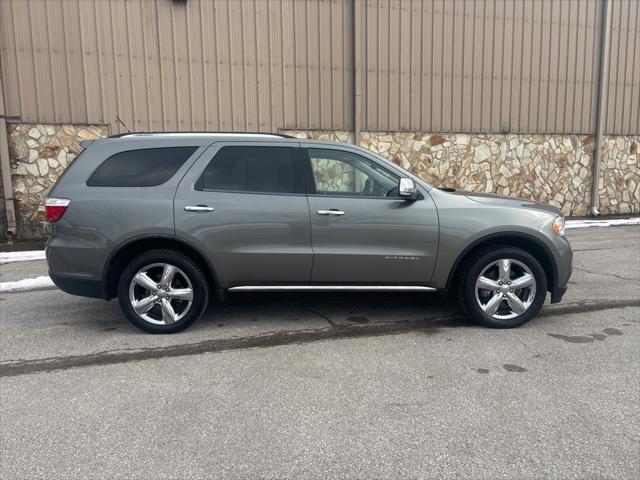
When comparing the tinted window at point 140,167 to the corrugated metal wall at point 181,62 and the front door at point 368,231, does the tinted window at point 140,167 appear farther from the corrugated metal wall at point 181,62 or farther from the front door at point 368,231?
the corrugated metal wall at point 181,62

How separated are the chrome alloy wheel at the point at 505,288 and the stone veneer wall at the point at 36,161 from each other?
8.35 meters

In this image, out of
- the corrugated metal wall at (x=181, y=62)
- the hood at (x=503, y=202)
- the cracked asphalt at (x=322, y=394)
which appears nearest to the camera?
the cracked asphalt at (x=322, y=394)

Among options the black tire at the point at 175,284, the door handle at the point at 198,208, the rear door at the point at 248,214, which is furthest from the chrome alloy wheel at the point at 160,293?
the door handle at the point at 198,208

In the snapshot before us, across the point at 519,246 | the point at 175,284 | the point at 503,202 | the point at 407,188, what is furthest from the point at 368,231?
the point at 175,284

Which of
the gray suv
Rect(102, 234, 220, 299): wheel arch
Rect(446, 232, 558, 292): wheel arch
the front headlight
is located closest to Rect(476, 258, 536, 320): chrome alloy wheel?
the gray suv

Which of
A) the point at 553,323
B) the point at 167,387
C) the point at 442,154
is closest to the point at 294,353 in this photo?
the point at 167,387

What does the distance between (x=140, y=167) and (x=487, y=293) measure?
3467mm

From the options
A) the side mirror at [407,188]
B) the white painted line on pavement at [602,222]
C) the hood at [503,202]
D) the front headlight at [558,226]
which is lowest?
the white painted line on pavement at [602,222]

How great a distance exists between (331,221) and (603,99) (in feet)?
39.7

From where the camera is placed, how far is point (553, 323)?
5035 millimetres

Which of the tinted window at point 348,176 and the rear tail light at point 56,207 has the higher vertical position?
the tinted window at point 348,176

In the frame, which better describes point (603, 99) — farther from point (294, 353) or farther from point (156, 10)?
point (294, 353)

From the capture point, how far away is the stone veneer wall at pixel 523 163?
476 inches

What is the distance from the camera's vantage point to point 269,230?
15.2 ft
